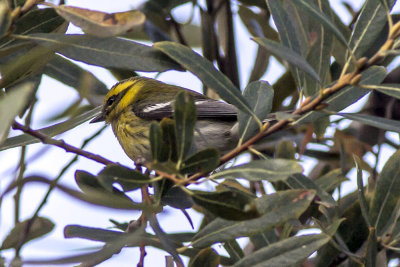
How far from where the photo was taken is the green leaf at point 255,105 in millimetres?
2471

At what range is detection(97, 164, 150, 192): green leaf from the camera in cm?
203

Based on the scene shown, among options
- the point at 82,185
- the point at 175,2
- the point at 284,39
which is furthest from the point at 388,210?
the point at 175,2

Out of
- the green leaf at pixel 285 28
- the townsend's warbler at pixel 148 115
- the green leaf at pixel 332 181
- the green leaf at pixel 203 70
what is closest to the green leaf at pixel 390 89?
the green leaf at pixel 285 28

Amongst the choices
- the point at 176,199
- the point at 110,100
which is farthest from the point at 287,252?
the point at 110,100

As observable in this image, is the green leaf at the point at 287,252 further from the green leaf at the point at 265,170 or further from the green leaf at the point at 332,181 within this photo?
the green leaf at the point at 332,181

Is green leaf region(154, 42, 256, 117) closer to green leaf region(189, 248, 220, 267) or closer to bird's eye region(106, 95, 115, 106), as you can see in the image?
green leaf region(189, 248, 220, 267)

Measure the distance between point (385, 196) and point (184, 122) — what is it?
1170mm

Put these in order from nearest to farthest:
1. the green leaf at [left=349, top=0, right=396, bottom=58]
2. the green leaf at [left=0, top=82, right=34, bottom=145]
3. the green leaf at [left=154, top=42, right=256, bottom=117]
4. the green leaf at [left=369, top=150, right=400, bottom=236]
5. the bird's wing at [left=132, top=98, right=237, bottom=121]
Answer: the green leaf at [left=0, top=82, right=34, bottom=145], the green leaf at [left=154, top=42, right=256, bottom=117], the green leaf at [left=349, top=0, right=396, bottom=58], the green leaf at [left=369, top=150, right=400, bottom=236], the bird's wing at [left=132, top=98, right=237, bottom=121]

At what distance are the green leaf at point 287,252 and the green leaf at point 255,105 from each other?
0.47 metres

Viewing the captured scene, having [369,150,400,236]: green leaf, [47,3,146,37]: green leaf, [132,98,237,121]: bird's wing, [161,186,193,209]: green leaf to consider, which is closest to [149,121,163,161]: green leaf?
[47,3,146,37]: green leaf

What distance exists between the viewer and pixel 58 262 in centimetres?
153

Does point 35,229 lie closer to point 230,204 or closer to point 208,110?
point 230,204

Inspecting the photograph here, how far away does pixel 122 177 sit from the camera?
6.94 feet

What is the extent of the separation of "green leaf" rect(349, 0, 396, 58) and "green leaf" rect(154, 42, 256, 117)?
1.82ft
